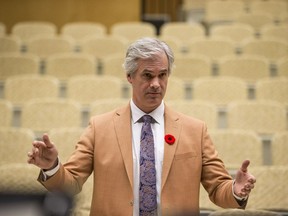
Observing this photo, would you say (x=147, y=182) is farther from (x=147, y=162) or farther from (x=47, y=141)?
(x=47, y=141)

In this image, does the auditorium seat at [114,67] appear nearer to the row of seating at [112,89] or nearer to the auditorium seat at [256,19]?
the row of seating at [112,89]

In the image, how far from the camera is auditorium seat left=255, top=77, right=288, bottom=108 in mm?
3018

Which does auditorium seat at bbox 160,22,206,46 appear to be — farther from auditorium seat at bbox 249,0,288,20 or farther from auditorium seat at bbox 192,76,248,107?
auditorium seat at bbox 192,76,248,107

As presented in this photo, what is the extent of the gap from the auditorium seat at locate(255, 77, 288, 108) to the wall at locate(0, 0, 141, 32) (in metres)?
3.22

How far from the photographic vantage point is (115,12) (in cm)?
598

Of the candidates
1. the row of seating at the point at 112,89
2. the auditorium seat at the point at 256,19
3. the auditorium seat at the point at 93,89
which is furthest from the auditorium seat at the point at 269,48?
the auditorium seat at the point at 93,89

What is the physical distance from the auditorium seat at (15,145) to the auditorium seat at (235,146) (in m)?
0.88

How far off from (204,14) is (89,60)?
282cm

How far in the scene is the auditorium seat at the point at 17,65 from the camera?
3.50m

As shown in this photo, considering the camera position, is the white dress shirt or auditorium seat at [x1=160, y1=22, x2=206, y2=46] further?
auditorium seat at [x1=160, y1=22, x2=206, y2=46]

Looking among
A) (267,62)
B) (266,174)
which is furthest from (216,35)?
(266,174)

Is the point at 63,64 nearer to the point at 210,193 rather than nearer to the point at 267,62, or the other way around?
the point at 267,62

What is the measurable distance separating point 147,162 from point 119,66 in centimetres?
230

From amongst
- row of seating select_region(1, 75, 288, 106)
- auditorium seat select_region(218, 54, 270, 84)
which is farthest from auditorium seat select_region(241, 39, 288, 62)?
row of seating select_region(1, 75, 288, 106)
